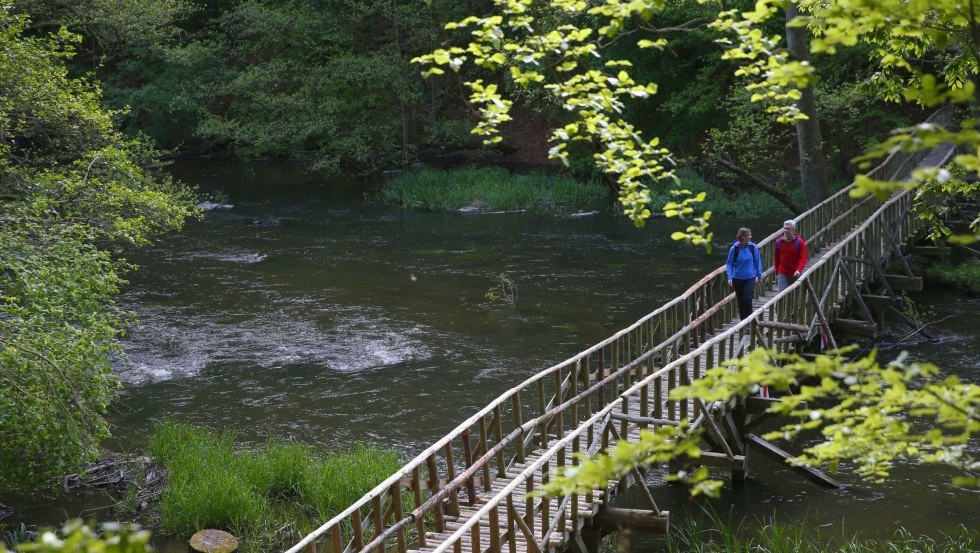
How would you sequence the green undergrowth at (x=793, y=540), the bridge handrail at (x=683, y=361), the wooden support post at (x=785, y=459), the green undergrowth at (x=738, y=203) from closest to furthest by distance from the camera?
the bridge handrail at (x=683, y=361), the green undergrowth at (x=793, y=540), the wooden support post at (x=785, y=459), the green undergrowth at (x=738, y=203)

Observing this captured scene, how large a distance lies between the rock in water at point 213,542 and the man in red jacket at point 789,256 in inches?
368

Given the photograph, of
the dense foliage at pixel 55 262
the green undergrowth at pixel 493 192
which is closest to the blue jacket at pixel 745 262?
the dense foliage at pixel 55 262

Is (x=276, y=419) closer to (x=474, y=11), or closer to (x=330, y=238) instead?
(x=330, y=238)

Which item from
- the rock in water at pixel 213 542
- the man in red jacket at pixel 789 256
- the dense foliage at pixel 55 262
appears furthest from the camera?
the man in red jacket at pixel 789 256

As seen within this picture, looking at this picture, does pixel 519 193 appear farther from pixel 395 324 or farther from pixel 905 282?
pixel 905 282

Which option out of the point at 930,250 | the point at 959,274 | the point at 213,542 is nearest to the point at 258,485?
the point at 213,542

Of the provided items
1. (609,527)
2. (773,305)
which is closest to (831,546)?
(609,527)

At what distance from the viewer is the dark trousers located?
1595 centimetres

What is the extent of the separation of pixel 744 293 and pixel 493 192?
901 inches

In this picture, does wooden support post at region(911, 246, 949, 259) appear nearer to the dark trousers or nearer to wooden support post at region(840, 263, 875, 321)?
wooden support post at region(840, 263, 875, 321)

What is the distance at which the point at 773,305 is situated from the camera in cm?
1564

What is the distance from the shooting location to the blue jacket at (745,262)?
51.7 feet

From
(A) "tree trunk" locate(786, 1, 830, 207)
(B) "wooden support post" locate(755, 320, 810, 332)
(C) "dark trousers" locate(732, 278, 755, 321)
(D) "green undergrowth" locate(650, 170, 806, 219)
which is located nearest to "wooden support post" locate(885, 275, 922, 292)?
(A) "tree trunk" locate(786, 1, 830, 207)

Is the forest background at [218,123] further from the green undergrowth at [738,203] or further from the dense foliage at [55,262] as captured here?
the green undergrowth at [738,203]
